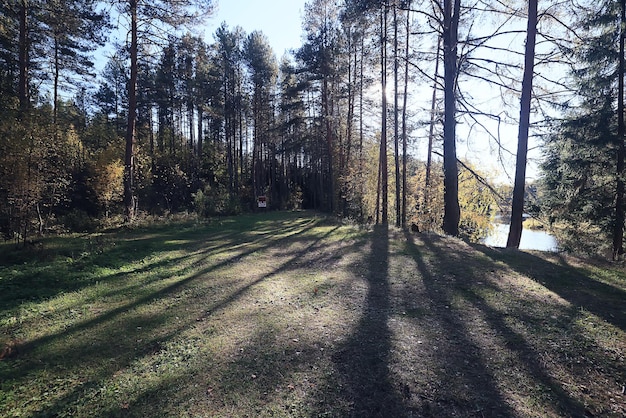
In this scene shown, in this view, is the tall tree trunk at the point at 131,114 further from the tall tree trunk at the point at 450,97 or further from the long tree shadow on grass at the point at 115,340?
the tall tree trunk at the point at 450,97

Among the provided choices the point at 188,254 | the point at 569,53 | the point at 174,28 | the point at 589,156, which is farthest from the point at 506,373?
the point at 174,28

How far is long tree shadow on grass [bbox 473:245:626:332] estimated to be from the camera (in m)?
4.09

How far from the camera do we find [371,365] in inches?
121

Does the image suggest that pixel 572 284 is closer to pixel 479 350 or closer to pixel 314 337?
pixel 479 350

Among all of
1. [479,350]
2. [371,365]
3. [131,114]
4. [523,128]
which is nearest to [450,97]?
[523,128]

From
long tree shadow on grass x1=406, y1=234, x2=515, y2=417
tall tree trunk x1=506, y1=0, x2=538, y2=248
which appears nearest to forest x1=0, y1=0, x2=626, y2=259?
tall tree trunk x1=506, y1=0, x2=538, y2=248

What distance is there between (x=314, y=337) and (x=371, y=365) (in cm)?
85

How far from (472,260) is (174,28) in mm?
12952

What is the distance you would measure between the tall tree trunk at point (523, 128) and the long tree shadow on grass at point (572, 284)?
1.55 m

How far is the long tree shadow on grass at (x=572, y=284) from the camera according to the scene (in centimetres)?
409

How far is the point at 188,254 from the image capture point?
26.5 feet

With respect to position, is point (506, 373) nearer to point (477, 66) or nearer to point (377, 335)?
point (377, 335)

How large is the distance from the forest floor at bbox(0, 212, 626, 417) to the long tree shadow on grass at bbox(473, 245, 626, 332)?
0.04m

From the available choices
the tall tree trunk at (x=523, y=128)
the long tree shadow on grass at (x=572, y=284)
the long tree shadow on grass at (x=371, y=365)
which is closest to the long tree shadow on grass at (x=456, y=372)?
the long tree shadow on grass at (x=371, y=365)
